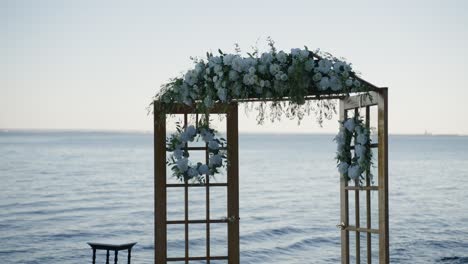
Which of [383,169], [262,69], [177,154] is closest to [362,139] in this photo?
[383,169]

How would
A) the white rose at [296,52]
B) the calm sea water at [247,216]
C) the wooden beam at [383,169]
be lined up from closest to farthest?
1. the wooden beam at [383,169]
2. the white rose at [296,52]
3. the calm sea water at [247,216]

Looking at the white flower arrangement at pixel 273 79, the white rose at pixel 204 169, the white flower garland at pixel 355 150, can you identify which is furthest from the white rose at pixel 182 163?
the white flower garland at pixel 355 150

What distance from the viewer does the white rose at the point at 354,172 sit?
564cm

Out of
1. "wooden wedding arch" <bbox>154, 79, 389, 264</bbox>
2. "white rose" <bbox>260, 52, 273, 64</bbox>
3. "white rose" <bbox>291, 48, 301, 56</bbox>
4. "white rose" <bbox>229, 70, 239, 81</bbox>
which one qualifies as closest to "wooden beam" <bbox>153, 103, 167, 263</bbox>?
"wooden wedding arch" <bbox>154, 79, 389, 264</bbox>

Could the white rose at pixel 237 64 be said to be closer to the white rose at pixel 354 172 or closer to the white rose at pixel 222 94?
the white rose at pixel 222 94

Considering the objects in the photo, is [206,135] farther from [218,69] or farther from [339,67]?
[339,67]

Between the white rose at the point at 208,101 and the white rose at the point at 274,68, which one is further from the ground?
the white rose at the point at 274,68

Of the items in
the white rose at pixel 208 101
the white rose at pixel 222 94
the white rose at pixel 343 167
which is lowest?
the white rose at pixel 343 167

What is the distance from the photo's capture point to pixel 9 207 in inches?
683

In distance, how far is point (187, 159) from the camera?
19.4 ft

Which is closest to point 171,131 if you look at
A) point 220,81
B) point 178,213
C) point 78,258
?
point 220,81

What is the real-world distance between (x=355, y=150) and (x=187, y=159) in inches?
53.8

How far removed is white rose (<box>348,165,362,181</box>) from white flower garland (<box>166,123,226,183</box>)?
104cm

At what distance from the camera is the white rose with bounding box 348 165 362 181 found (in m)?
5.64
